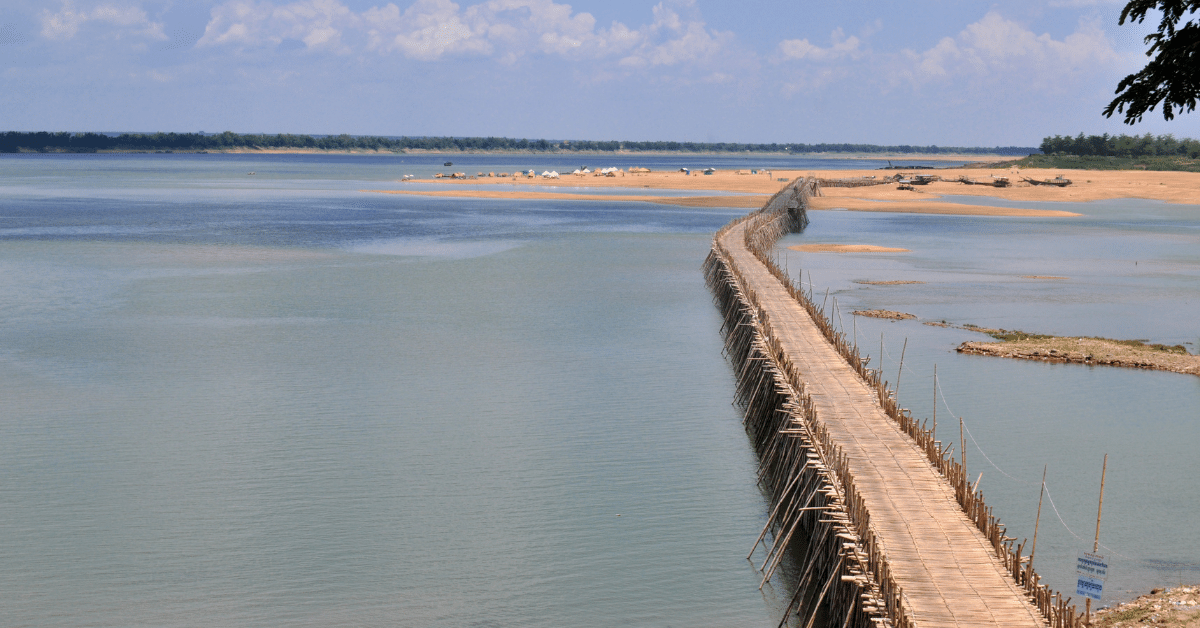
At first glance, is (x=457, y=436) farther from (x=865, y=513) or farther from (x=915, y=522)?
(x=865, y=513)

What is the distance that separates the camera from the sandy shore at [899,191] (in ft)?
317

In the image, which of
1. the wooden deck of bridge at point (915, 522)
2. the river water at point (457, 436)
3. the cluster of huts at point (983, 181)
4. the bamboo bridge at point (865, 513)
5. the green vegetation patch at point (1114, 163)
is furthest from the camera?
the green vegetation patch at point (1114, 163)

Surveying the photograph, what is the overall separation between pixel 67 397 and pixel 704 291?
2459 cm

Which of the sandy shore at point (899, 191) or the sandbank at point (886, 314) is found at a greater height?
the sandbank at point (886, 314)

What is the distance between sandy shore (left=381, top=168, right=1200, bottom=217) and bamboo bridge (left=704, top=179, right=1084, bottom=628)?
68798mm

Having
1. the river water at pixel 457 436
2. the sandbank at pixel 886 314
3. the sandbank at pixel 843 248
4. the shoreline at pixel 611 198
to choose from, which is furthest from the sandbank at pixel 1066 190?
the sandbank at pixel 886 314

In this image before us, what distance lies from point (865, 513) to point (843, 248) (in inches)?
1842

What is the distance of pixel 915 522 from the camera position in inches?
582

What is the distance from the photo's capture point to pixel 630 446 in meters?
23.0

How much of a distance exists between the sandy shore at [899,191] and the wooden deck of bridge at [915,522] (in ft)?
232

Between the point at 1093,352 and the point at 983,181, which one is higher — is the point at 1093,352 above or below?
above

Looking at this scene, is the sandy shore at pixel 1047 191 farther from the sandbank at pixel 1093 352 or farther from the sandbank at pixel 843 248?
the sandbank at pixel 1093 352

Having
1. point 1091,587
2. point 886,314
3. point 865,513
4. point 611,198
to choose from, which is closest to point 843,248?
point 886,314

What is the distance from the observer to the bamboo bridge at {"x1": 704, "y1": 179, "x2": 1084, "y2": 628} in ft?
40.8
